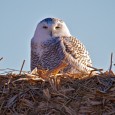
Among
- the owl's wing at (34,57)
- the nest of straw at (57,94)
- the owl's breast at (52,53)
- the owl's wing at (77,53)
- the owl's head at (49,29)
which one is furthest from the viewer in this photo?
the owl's head at (49,29)

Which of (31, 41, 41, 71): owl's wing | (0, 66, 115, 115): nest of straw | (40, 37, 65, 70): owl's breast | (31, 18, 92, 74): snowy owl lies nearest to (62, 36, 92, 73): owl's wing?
(31, 18, 92, 74): snowy owl

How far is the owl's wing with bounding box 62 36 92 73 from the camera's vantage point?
34.5 ft

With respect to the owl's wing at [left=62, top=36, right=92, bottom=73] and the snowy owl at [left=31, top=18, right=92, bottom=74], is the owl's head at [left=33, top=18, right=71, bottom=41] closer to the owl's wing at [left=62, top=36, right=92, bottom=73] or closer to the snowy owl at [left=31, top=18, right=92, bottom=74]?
the snowy owl at [left=31, top=18, right=92, bottom=74]

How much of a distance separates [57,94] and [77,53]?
16.5 feet

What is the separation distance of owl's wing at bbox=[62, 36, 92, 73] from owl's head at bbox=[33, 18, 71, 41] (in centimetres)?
26

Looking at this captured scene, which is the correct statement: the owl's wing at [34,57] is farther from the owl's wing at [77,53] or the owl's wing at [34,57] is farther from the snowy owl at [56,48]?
the owl's wing at [77,53]

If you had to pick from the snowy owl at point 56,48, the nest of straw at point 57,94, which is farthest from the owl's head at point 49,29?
the nest of straw at point 57,94

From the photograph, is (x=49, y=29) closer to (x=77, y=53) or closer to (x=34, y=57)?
(x=34, y=57)

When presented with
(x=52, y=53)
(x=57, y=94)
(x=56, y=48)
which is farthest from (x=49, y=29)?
(x=57, y=94)

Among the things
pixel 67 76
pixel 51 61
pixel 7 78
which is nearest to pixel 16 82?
pixel 7 78

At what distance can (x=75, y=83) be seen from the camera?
5766 mm

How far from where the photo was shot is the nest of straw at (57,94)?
5.51 meters

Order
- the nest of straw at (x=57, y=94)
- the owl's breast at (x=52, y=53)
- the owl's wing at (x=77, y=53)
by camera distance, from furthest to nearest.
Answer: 1. the owl's wing at (x=77, y=53)
2. the owl's breast at (x=52, y=53)
3. the nest of straw at (x=57, y=94)

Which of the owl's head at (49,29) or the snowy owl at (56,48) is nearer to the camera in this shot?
the snowy owl at (56,48)
